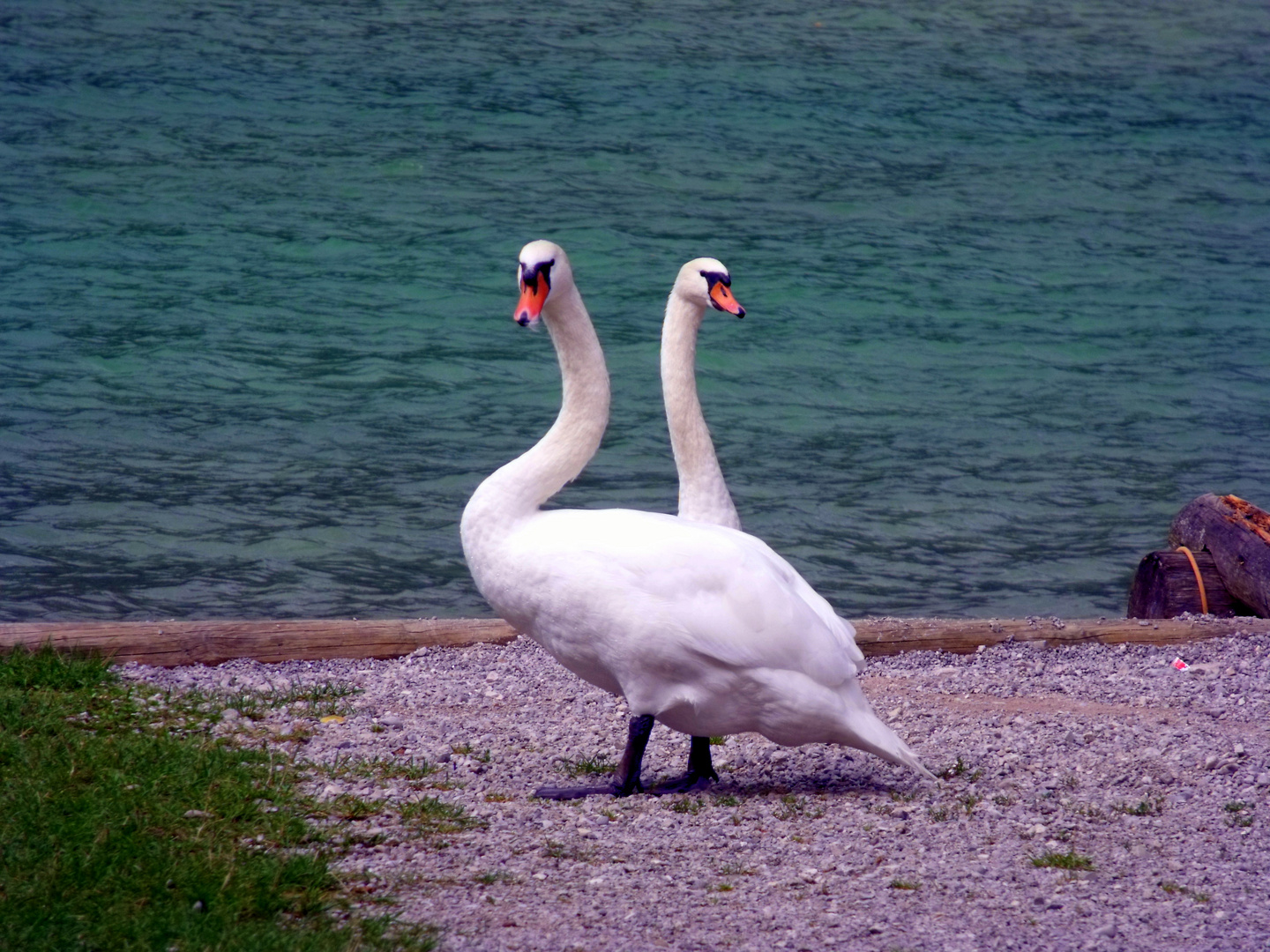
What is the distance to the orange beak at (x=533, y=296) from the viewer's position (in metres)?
5.05

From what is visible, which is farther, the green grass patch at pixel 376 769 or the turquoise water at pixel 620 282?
the turquoise water at pixel 620 282

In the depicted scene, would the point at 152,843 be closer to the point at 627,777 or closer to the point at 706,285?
the point at 627,777

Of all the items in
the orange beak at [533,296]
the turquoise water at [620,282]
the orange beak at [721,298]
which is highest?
the orange beak at [533,296]

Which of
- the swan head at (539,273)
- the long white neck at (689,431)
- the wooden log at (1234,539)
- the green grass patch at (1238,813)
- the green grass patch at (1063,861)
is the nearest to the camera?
the green grass patch at (1063,861)

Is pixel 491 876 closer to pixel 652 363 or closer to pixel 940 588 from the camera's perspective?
pixel 940 588

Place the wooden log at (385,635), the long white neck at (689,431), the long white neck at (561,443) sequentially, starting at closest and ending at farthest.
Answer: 1. the long white neck at (561,443)
2. the long white neck at (689,431)
3. the wooden log at (385,635)

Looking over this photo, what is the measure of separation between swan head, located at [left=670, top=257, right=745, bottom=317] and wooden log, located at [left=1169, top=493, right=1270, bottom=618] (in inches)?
119

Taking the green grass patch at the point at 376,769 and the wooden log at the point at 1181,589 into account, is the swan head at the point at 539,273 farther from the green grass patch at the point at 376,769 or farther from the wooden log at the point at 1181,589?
the wooden log at the point at 1181,589

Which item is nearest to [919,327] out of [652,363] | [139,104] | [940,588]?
[652,363]

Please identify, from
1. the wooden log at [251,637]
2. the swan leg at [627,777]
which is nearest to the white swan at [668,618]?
the swan leg at [627,777]

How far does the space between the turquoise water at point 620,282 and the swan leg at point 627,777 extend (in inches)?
157

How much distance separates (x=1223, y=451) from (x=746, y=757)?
835 centimetres

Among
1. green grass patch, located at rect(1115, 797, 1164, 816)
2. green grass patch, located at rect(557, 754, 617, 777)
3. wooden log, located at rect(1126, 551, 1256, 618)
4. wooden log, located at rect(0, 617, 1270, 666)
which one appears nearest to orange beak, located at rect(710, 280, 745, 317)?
wooden log, located at rect(0, 617, 1270, 666)

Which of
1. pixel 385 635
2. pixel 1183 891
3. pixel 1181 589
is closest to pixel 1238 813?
pixel 1183 891
